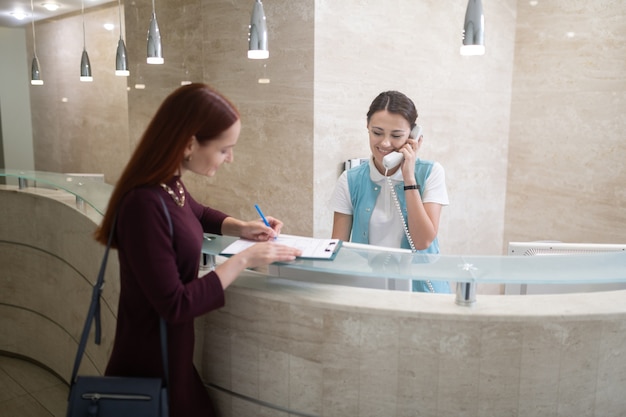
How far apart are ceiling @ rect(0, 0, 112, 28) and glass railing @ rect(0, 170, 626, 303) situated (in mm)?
7411

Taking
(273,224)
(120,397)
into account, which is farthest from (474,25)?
(120,397)

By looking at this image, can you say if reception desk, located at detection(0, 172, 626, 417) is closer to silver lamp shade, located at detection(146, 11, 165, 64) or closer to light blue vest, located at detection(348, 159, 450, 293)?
light blue vest, located at detection(348, 159, 450, 293)

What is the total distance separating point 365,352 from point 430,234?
0.93 m

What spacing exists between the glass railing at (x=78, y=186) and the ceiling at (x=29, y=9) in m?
4.30

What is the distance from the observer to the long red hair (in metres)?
1.60

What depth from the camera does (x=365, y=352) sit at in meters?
1.78

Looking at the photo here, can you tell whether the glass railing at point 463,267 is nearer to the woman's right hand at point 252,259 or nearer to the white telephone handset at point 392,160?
the woman's right hand at point 252,259

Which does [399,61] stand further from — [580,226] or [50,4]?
[50,4]

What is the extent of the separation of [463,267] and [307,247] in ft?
1.77

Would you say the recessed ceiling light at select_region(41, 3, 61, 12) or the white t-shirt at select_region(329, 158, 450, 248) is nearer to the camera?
the white t-shirt at select_region(329, 158, 450, 248)

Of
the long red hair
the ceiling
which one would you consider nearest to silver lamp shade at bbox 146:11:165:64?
the long red hair

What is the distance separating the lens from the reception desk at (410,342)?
171 centimetres

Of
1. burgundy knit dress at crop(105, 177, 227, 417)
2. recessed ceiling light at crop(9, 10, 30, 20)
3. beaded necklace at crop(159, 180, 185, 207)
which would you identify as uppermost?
recessed ceiling light at crop(9, 10, 30, 20)

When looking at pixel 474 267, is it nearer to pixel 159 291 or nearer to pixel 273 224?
pixel 273 224
